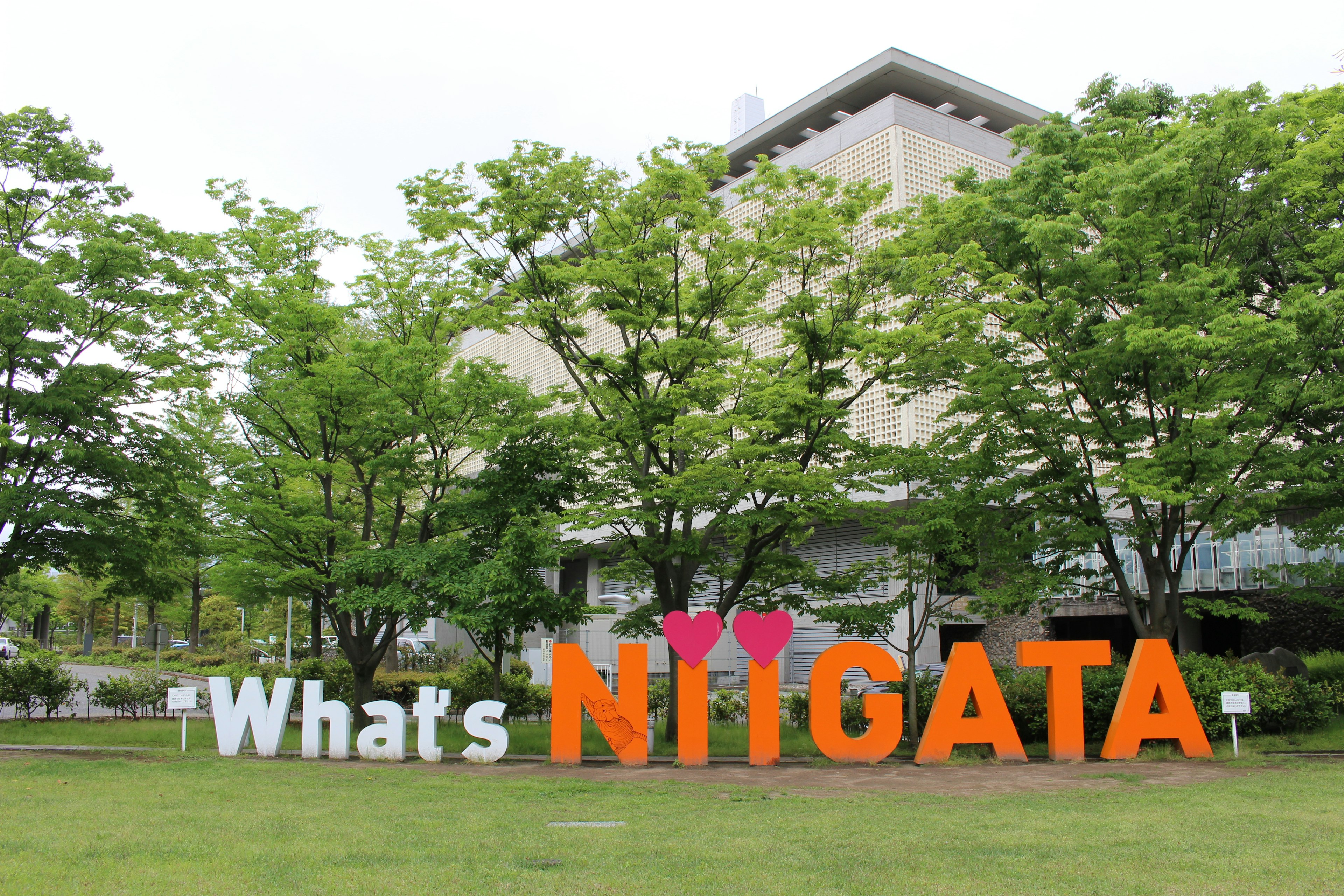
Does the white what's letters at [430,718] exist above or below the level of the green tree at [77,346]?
below

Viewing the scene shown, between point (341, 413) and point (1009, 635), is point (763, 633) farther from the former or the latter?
point (1009, 635)

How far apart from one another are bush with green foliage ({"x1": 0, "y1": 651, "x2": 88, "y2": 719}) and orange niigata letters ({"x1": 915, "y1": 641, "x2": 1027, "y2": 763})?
21550 mm

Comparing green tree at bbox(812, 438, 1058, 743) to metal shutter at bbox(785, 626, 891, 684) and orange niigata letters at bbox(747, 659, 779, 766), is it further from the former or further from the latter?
metal shutter at bbox(785, 626, 891, 684)

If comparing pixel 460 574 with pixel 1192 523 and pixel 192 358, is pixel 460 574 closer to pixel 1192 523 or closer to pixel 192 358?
pixel 192 358

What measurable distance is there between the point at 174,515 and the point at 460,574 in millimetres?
8417

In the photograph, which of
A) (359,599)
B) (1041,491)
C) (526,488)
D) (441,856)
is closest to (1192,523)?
(1041,491)

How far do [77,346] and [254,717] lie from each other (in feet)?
32.0

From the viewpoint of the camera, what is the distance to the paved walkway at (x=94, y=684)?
84.9 ft

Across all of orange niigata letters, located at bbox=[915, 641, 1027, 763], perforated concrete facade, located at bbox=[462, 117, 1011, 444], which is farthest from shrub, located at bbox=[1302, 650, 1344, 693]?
perforated concrete facade, located at bbox=[462, 117, 1011, 444]

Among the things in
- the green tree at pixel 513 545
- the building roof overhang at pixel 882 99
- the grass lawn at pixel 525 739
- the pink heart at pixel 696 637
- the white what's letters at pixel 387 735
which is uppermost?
the building roof overhang at pixel 882 99

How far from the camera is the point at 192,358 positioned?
2219 centimetres

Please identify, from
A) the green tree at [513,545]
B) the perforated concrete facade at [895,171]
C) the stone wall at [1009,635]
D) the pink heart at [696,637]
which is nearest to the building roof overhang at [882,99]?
the perforated concrete facade at [895,171]

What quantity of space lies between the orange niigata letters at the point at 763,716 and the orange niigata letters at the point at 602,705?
1.85 m

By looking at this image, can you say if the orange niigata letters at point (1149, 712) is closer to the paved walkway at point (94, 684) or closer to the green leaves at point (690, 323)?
the green leaves at point (690, 323)
